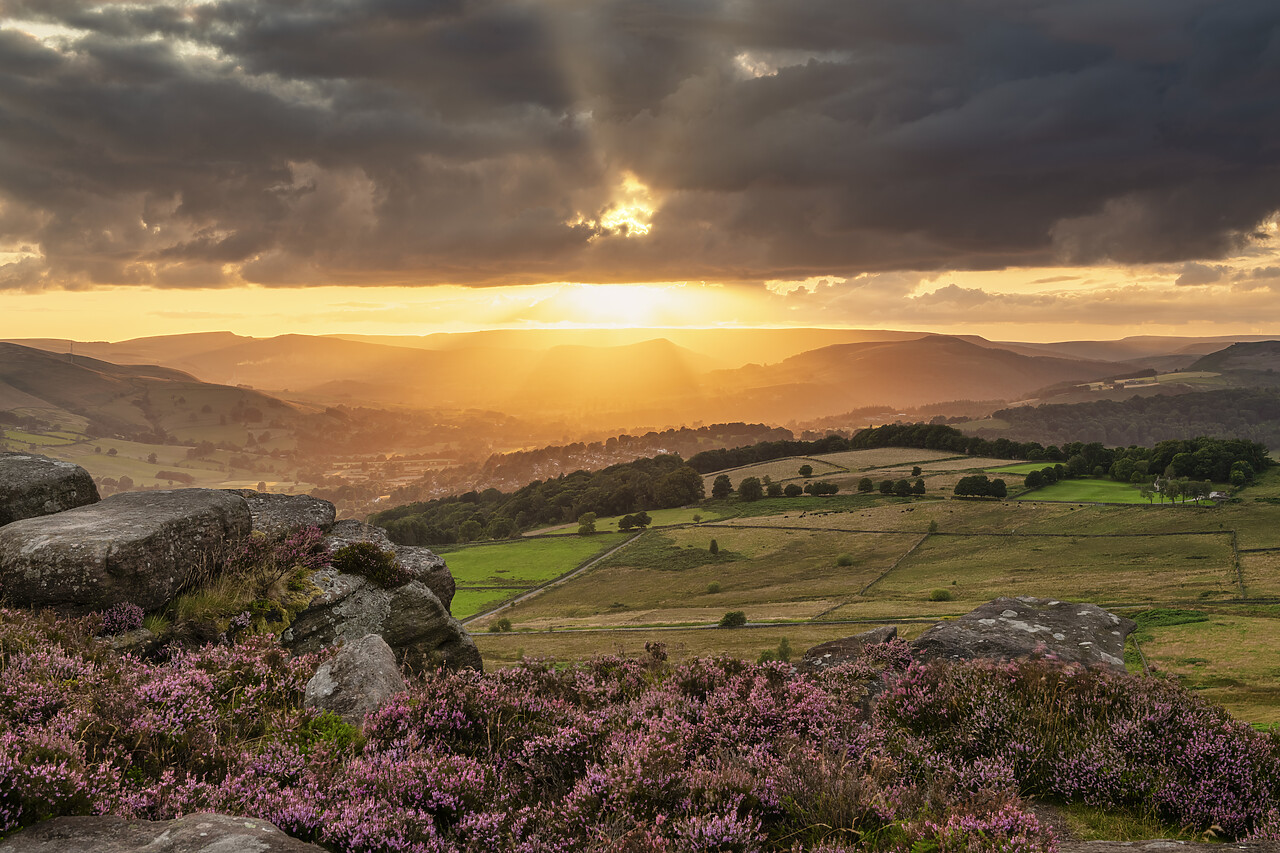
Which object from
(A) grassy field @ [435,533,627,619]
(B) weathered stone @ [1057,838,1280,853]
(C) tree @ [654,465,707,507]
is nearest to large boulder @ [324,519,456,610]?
(B) weathered stone @ [1057,838,1280,853]

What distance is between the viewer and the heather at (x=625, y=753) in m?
4.43

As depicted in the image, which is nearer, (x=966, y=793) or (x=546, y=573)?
(x=966, y=793)

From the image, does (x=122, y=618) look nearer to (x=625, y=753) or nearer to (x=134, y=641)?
(x=134, y=641)

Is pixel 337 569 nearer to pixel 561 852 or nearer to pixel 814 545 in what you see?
pixel 561 852

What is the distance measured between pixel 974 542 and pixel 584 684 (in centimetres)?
11998

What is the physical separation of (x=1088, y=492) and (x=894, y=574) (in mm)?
60667

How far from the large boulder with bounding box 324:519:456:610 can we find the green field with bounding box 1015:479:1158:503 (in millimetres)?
142526

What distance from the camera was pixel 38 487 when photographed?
1175cm

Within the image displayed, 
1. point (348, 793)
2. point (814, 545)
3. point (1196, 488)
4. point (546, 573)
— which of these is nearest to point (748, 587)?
point (814, 545)

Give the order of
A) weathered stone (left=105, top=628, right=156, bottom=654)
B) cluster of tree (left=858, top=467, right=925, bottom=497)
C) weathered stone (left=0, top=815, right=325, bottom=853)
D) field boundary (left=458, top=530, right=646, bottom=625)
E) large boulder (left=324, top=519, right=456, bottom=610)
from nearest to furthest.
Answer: weathered stone (left=0, top=815, right=325, bottom=853) → weathered stone (left=105, top=628, right=156, bottom=654) → large boulder (left=324, top=519, right=456, bottom=610) → field boundary (left=458, top=530, right=646, bottom=625) → cluster of tree (left=858, top=467, right=925, bottom=497)

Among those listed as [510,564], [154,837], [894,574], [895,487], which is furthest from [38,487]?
[895,487]

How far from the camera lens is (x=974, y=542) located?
374ft

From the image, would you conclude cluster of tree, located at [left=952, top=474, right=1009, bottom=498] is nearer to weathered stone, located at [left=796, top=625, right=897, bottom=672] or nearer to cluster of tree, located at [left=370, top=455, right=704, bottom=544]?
cluster of tree, located at [left=370, top=455, right=704, bottom=544]

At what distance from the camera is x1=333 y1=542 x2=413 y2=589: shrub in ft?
39.8
